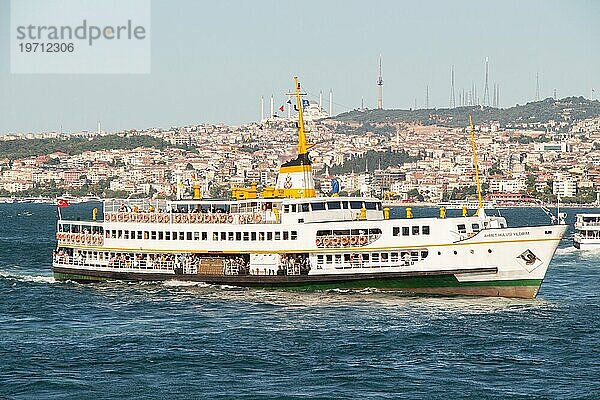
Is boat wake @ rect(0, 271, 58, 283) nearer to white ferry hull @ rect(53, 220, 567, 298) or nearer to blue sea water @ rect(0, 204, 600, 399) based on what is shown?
blue sea water @ rect(0, 204, 600, 399)

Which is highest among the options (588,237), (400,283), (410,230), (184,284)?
(410,230)

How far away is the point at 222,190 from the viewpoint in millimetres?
187000

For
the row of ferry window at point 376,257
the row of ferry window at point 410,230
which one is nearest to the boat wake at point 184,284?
the row of ferry window at point 376,257

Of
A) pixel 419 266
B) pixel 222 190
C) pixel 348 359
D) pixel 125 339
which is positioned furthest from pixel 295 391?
pixel 222 190

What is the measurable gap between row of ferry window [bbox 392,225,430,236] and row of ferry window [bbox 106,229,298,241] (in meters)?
4.13

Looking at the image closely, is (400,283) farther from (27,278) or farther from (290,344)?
(27,278)

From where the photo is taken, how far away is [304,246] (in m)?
45.8

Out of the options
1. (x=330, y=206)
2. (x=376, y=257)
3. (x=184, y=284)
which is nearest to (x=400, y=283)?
(x=376, y=257)

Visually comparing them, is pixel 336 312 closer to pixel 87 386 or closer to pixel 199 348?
pixel 199 348

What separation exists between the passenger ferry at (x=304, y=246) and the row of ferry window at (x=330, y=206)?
0.05m

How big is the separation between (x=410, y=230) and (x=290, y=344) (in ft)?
34.7

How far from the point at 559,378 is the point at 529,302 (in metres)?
12.4

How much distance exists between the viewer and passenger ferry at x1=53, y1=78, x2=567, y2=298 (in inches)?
1719

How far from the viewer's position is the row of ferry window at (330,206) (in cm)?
4650
